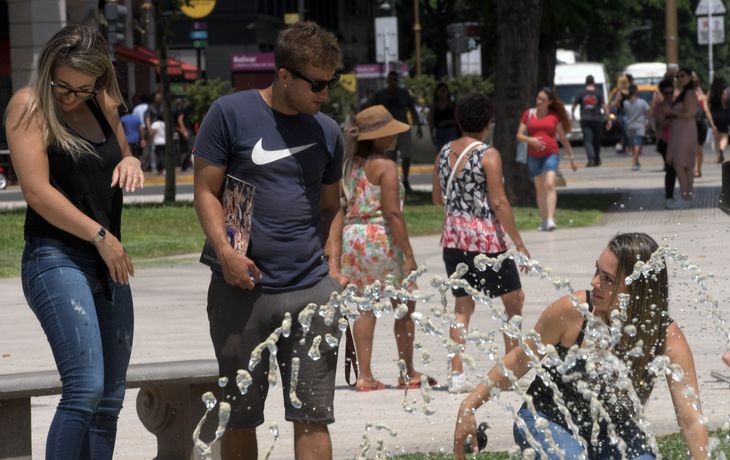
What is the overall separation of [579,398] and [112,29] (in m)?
21.2

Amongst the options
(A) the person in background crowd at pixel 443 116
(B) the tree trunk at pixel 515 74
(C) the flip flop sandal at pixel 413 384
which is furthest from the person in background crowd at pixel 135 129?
(C) the flip flop sandal at pixel 413 384

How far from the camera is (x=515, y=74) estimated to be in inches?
816

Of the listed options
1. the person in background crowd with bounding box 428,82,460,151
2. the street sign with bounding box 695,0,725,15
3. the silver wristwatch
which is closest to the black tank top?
the silver wristwatch

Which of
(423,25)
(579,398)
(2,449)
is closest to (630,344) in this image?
(579,398)

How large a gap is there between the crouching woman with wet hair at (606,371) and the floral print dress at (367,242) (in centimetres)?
315

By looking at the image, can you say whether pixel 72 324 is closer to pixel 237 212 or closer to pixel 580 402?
pixel 237 212

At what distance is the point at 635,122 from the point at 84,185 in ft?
89.9

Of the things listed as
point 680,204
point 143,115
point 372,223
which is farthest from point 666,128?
point 143,115

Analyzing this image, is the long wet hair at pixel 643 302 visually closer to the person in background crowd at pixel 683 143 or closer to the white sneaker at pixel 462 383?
the white sneaker at pixel 462 383

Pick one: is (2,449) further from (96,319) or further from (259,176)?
(259,176)

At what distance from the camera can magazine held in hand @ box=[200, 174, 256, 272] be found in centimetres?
516

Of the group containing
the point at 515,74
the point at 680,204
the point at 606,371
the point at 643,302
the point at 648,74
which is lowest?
the point at 680,204

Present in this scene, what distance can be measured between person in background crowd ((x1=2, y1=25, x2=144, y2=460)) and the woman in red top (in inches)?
478

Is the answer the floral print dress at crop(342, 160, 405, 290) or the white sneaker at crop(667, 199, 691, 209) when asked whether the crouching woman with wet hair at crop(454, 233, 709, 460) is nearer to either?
the floral print dress at crop(342, 160, 405, 290)
